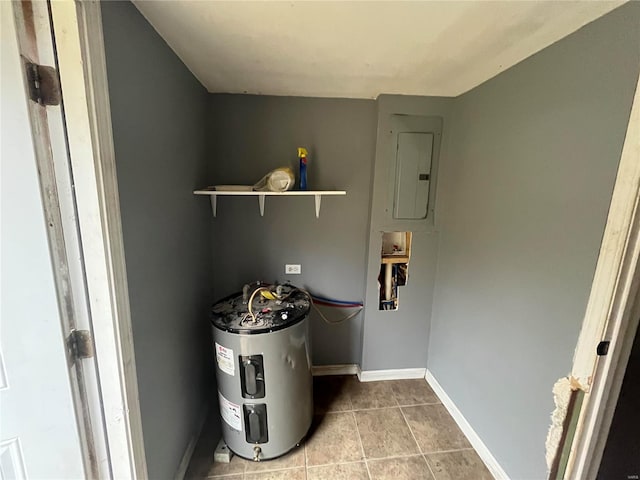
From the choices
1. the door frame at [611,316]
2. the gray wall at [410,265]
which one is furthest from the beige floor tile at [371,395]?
the door frame at [611,316]

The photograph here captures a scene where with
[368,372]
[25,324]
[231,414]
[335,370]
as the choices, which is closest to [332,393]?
[335,370]

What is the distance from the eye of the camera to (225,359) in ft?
5.32

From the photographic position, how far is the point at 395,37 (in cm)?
128

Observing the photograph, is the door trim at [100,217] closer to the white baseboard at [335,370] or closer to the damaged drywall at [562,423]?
the white baseboard at [335,370]

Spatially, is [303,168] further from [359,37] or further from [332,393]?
[332,393]

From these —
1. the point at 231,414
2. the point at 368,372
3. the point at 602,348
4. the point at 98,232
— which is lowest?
the point at 368,372

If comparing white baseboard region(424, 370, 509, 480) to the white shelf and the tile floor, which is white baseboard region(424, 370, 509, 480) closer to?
the tile floor

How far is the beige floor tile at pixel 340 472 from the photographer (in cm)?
163

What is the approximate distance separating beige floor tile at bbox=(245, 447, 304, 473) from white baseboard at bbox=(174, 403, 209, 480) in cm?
34

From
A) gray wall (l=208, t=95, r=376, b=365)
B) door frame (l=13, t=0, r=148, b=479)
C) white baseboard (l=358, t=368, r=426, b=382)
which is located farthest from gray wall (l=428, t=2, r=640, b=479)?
door frame (l=13, t=0, r=148, b=479)

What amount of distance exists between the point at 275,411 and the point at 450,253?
61.7 inches

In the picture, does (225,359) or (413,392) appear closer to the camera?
(225,359)

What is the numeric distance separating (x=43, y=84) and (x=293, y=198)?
1.50 meters

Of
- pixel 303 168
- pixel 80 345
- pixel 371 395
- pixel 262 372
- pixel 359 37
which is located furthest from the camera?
pixel 371 395
